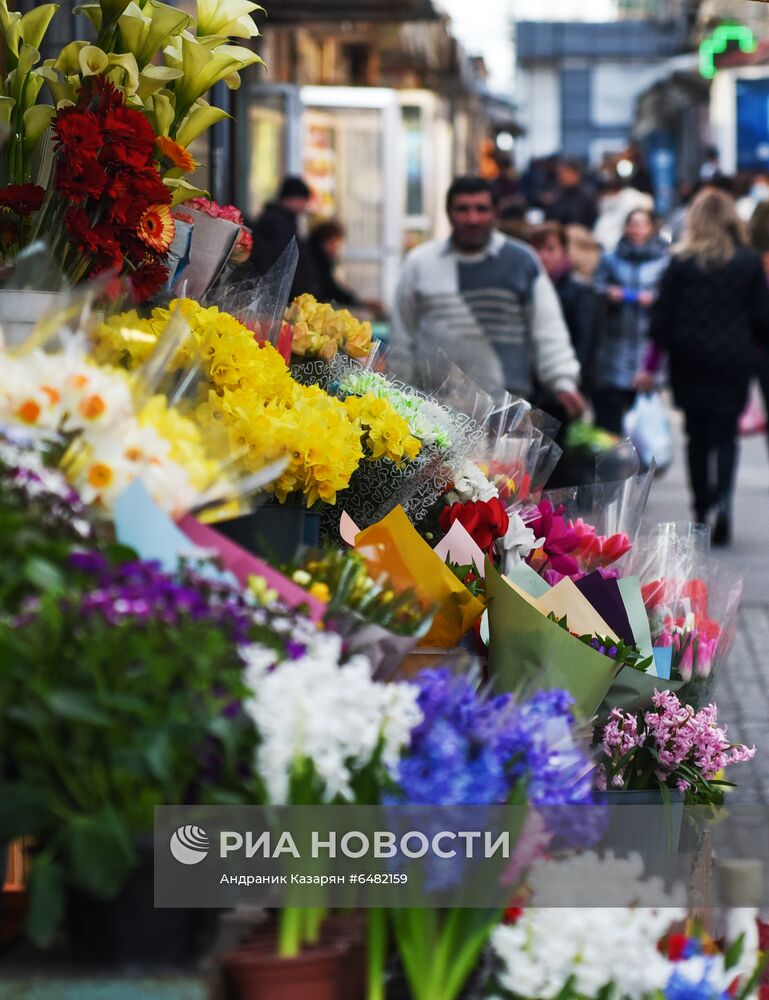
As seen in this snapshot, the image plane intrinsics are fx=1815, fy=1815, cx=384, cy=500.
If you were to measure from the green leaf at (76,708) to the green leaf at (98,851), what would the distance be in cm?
10

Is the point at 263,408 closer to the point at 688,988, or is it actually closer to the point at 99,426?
the point at 99,426

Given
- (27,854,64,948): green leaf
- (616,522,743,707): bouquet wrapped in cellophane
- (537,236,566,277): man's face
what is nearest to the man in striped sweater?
(537,236,566,277): man's face

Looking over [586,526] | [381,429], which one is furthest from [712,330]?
[381,429]

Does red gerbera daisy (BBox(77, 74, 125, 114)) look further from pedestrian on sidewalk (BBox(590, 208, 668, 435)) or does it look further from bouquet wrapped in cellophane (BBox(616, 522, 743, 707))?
pedestrian on sidewalk (BBox(590, 208, 668, 435))

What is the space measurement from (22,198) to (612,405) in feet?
25.8

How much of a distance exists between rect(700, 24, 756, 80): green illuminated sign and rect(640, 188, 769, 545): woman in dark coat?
1714cm

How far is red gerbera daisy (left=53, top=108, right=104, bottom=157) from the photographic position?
3230mm

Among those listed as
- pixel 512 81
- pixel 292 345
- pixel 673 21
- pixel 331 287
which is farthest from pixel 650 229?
pixel 512 81

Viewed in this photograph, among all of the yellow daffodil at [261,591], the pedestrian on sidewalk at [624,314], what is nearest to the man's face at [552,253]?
the pedestrian on sidewalk at [624,314]

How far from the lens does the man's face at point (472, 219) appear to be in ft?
25.3

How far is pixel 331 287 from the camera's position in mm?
12836

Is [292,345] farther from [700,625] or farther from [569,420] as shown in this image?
[569,420]

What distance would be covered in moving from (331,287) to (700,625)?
9.69m

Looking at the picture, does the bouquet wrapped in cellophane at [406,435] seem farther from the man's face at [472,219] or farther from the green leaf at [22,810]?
the man's face at [472,219]
